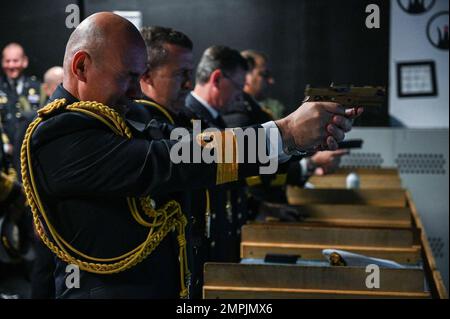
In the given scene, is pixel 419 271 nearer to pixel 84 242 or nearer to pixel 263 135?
pixel 263 135

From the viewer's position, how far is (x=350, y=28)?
5.57 metres

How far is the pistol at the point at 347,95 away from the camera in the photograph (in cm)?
137

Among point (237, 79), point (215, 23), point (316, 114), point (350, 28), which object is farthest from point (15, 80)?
point (316, 114)

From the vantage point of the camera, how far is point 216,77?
2.98 meters

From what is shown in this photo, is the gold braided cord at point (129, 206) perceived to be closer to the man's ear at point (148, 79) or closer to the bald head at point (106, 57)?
the bald head at point (106, 57)

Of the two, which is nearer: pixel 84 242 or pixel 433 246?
pixel 84 242

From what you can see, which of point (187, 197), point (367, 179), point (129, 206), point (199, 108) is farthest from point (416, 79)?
point (129, 206)

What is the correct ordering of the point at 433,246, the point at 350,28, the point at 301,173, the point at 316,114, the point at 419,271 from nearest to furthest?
1. the point at 316,114
2. the point at 419,271
3. the point at 301,173
4. the point at 433,246
5. the point at 350,28

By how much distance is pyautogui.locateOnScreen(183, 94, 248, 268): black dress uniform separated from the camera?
2.23 metres

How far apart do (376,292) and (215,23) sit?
352cm

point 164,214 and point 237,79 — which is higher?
point 237,79

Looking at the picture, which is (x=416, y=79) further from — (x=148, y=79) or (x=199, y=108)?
(x=148, y=79)

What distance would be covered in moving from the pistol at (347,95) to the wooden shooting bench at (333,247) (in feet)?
1.82

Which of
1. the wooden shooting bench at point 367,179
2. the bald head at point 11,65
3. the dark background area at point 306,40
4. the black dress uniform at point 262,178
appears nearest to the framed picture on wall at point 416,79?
the dark background area at point 306,40
